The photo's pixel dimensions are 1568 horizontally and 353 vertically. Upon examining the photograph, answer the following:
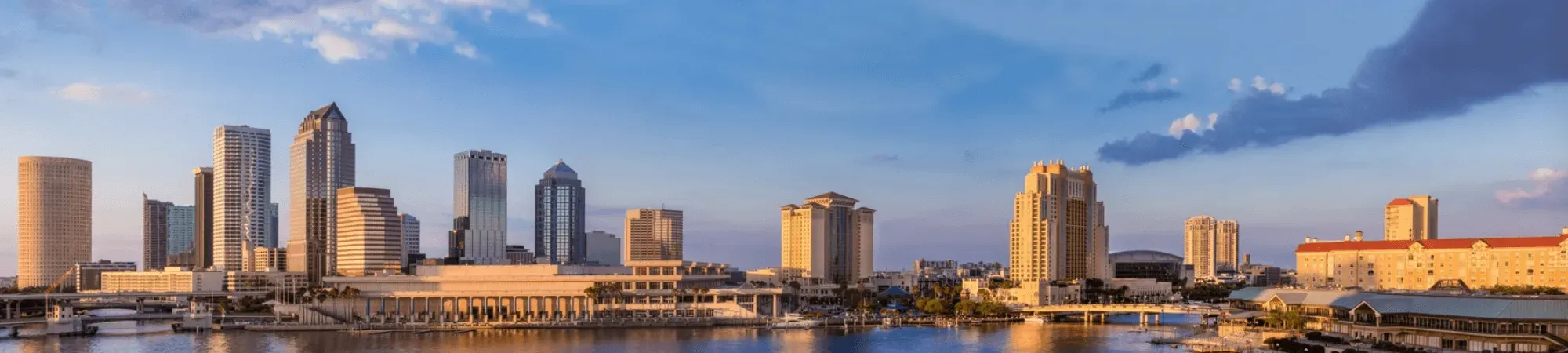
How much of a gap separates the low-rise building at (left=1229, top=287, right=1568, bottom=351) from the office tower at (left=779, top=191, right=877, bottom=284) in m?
109

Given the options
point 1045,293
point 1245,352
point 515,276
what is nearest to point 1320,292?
point 1245,352

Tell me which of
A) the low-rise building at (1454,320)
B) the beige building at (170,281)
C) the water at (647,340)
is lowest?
the beige building at (170,281)

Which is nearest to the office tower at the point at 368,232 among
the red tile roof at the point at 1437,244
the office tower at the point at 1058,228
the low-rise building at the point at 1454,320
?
the office tower at the point at 1058,228

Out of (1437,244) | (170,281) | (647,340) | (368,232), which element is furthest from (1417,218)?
(170,281)

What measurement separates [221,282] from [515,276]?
8468cm

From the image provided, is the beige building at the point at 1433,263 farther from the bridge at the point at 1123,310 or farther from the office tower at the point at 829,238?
the office tower at the point at 829,238

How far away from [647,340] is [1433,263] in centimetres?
Result: 7761

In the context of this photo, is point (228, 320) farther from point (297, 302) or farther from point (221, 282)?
point (221, 282)

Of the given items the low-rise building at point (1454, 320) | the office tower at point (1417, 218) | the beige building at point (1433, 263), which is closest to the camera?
the low-rise building at point (1454, 320)

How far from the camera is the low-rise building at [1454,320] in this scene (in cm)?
6341

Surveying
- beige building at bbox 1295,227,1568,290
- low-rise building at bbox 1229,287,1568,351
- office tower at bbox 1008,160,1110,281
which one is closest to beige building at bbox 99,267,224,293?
office tower at bbox 1008,160,1110,281

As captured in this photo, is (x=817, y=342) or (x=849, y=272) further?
(x=849, y=272)

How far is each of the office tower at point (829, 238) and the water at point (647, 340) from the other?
248 feet

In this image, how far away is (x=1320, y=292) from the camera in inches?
3342
